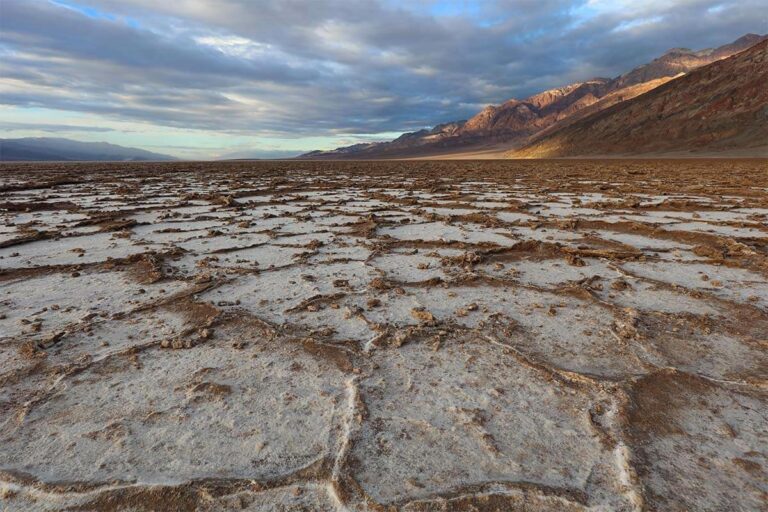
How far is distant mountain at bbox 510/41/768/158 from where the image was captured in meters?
40.0

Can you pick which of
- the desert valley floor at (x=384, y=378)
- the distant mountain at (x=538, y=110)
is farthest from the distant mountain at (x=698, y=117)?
the distant mountain at (x=538, y=110)

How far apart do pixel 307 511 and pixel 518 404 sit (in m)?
0.87

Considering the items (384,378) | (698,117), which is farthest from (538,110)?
(384,378)

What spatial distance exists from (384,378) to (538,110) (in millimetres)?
148811

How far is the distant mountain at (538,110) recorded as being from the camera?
116 meters

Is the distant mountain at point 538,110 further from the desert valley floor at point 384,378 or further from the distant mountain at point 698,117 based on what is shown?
the desert valley floor at point 384,378

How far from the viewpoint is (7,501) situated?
1.23 meters

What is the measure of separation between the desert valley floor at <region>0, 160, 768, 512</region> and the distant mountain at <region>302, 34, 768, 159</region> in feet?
347

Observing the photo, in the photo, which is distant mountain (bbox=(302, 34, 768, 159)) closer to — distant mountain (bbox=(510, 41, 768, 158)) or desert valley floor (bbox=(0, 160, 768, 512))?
distant mountain (bbox=(510, 41, 768, 158))

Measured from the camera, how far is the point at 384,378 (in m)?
1.88

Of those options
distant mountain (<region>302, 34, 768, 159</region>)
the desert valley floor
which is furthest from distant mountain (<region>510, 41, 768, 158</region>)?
distant mountain (<region>302, 34, 768, 159</region>)

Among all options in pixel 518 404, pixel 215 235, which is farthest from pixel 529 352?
pixel 215 235

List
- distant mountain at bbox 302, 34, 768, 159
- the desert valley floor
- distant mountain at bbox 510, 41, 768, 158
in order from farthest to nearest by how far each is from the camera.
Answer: distant mountain at bbox 302, 34, 768, 159 → distant mountain at bbox 510, 41, 768, 158 → the desert valley floor

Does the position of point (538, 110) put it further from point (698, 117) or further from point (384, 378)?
point (384, 378)
